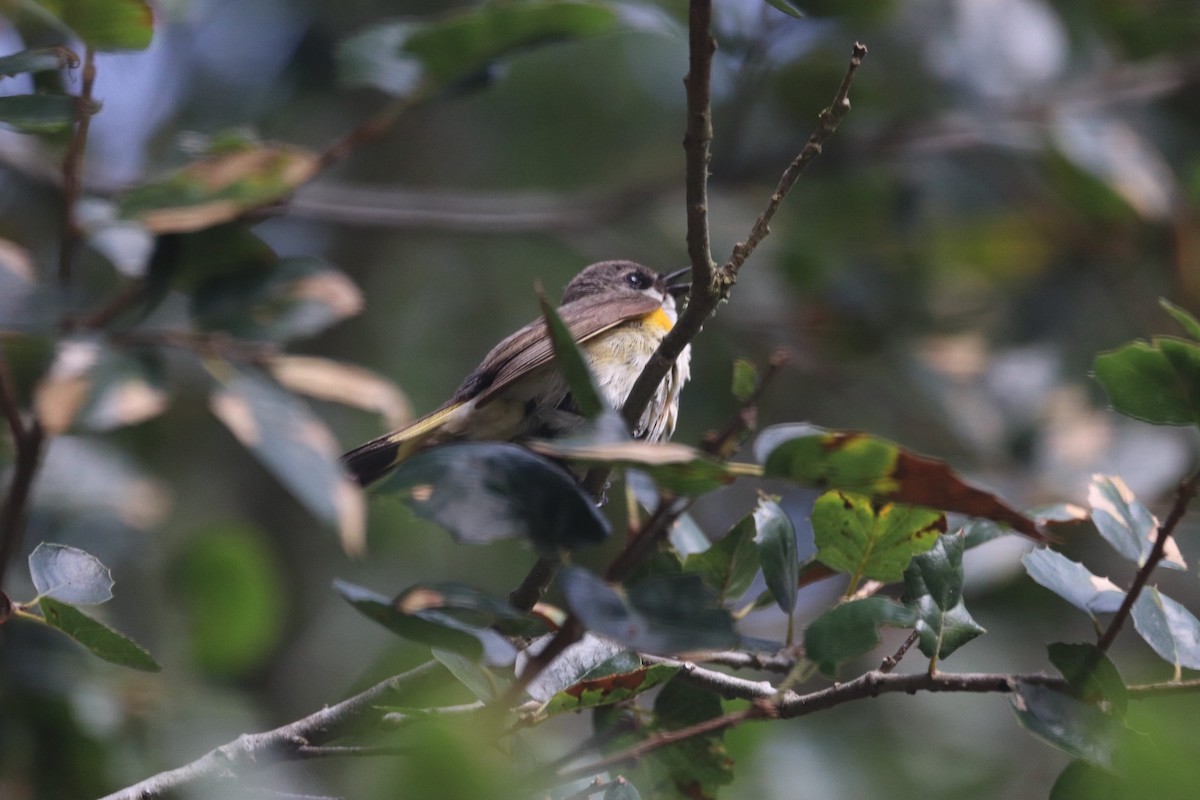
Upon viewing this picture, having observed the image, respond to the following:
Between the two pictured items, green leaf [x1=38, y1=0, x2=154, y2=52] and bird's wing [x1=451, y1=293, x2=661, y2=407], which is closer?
green leaf [x1=38, y1=0, x2=154, y2=52]

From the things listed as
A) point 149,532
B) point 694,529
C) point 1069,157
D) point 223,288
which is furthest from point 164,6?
point 1069,157

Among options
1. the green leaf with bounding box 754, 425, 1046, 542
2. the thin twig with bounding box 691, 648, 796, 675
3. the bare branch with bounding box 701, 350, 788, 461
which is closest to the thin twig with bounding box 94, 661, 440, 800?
the thin twig with bounding box 691, 648, 796, 675

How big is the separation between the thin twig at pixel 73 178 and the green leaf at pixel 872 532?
153 centimetres

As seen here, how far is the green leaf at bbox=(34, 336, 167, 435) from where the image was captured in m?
2.41

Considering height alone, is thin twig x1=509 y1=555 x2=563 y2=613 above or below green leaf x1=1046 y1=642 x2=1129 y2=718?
below

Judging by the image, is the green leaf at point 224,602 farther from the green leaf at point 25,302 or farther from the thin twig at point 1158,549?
the thin twig at point 1158,549

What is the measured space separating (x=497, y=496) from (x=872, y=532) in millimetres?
699

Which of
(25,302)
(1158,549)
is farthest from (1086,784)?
(25,302)

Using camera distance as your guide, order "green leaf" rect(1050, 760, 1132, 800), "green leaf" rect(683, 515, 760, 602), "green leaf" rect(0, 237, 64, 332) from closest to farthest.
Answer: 1. "green leaf" rect(1050, 760, 1132, 800)
2. "green leaf" rect(683, 515, 760, 602)
3. "green leaf" rect(0, 237, 64, 332)

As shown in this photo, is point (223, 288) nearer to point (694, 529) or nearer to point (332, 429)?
point (694, 529)

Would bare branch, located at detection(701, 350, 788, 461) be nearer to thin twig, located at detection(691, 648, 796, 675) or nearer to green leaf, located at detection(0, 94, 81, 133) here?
thin twig, located at detection(691, 648, 796, 675)

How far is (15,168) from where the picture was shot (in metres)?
3.80

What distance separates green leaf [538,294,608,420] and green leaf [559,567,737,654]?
20cm

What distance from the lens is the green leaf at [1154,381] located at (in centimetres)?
163
